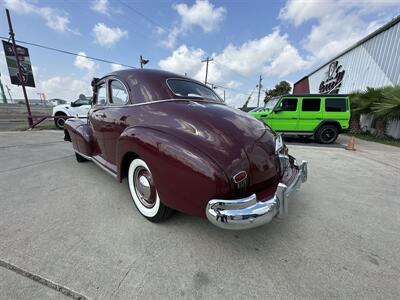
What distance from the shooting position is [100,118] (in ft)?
9.48

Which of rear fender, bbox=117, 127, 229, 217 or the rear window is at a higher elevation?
the rear window

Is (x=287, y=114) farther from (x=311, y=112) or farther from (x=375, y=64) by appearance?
(x=375, y=64)

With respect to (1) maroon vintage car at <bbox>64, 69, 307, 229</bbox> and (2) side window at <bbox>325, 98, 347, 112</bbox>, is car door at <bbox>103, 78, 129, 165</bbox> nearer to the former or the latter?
(1) maroon vintage car at <bbox>64, 69, 307, 229</bbox>

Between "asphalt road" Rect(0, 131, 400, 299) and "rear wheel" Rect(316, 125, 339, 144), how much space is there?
545cm

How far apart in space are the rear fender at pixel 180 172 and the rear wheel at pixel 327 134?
7989 millimetres

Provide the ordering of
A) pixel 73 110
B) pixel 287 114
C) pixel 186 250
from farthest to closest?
pixel 73 110 < pixel 287 114 < pixel 186 250

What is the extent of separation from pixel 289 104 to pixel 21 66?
13361 millimetres

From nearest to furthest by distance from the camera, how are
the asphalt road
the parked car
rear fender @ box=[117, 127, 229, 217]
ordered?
the asphalt road < rear fender @ box=[117, 127, 229, 217] < the parked car

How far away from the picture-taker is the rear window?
253cm

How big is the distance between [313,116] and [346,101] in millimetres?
1388

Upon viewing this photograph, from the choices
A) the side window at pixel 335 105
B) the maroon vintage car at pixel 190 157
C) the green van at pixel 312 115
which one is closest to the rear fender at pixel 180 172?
the maroon vintage car at pixel 190 157

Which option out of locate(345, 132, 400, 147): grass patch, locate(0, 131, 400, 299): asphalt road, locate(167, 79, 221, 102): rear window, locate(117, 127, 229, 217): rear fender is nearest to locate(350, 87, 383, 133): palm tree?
locate(345, 132, 400, 147): grass patch

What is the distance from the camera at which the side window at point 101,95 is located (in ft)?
10.2

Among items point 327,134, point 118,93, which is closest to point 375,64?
point 327,134
